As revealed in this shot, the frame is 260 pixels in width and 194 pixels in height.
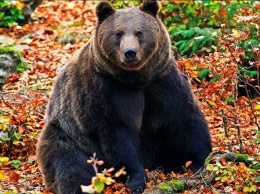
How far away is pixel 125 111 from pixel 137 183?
0.81 meters

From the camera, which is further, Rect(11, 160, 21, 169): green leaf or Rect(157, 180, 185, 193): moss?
Rect(11, 160, 21, 169): green leaf

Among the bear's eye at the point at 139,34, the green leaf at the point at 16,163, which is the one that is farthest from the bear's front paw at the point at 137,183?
the green leaf at the point at 16,163

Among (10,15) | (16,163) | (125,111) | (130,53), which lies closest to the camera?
(130,53)

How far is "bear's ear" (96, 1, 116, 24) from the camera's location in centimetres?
668

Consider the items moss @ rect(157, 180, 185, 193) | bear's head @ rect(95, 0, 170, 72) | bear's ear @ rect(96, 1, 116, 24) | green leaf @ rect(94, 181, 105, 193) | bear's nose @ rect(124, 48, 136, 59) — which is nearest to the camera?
green leaf @ rect(94, 181, 105, 193)

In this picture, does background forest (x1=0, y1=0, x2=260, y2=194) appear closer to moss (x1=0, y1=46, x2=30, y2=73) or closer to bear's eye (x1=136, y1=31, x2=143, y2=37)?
moss (x1=0, y1=46, x2=30, y2=73)

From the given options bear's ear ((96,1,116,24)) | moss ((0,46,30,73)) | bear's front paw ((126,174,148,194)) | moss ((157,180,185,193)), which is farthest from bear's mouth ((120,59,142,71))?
moss ((0,46,30,73))

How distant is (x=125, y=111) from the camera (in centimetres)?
664

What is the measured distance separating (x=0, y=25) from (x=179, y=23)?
4.48 metres

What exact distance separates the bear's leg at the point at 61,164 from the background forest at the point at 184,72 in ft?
0.91

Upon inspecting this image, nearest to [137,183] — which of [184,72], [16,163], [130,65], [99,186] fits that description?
[130,65]

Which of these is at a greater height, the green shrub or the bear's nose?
the bear's nose

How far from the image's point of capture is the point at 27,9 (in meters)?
13.4

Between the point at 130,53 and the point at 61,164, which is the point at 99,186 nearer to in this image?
the point at 130,53
